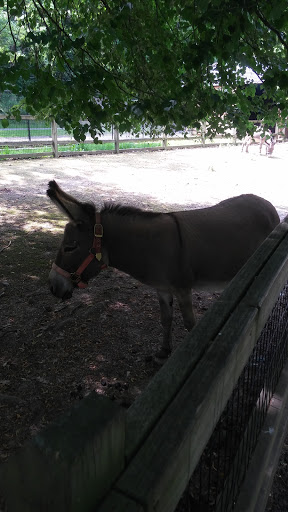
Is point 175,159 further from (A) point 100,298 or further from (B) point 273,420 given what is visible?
(B) point 273,420

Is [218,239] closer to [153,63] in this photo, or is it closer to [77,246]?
[77,246]

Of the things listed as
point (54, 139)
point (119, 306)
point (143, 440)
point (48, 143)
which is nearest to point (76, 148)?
point (48, 143)

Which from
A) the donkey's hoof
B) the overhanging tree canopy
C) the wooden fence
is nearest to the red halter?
the donkey's hoof

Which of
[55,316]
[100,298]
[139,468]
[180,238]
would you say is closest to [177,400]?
[139,468]

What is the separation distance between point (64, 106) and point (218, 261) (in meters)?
2.46

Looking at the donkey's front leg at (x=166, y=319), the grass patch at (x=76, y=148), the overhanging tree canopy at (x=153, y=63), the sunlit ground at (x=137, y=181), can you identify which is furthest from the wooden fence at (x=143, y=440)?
the grass patch at (x=76, y=148)

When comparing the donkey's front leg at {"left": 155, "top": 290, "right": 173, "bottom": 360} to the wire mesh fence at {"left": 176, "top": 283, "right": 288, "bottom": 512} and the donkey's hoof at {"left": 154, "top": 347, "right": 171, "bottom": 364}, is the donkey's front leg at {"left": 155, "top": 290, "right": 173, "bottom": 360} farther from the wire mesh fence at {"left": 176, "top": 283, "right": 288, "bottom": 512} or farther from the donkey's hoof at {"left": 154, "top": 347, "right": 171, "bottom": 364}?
the wire mesh fence at {"left": 176, "top": 283, "right": 288, "bottom": 512}

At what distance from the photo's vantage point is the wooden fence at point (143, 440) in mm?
583

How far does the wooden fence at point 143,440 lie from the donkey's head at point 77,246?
77.2 inches

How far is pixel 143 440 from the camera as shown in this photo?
81cm

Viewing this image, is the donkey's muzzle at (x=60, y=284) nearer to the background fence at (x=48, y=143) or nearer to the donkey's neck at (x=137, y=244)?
the donkey's neck at (x=137, y=244)

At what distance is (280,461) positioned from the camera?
8.86ft

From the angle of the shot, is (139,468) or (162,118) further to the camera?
(162,118)

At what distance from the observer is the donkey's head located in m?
3.22
